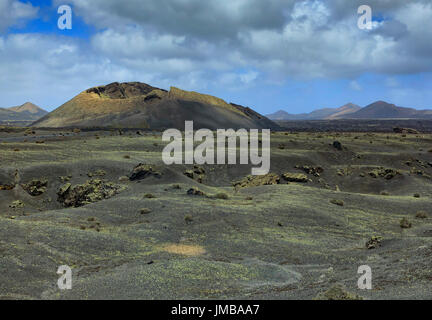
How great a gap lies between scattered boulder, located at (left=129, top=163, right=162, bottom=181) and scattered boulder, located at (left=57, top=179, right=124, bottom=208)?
3263 millimetres

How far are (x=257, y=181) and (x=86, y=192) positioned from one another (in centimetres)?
1739

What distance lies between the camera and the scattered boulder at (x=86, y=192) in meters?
27.5

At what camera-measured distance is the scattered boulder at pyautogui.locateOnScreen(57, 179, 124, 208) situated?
2752 cm

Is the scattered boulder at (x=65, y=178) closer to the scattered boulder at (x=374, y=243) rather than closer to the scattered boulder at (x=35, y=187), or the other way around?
the scattered boulder at (x=35, y=187)

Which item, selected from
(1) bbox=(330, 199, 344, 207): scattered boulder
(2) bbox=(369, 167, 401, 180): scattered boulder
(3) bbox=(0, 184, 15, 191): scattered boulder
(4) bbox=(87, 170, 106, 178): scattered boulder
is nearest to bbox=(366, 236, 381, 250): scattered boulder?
(1) bbox=(330, 199, 344, 207): scattered boulder

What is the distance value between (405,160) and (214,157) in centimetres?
2842

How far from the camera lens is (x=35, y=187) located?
1193 inches

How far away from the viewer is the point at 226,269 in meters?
13.2

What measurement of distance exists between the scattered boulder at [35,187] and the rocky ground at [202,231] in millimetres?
81

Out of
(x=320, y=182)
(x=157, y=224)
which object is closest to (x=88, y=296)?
(x=157, y=224)
